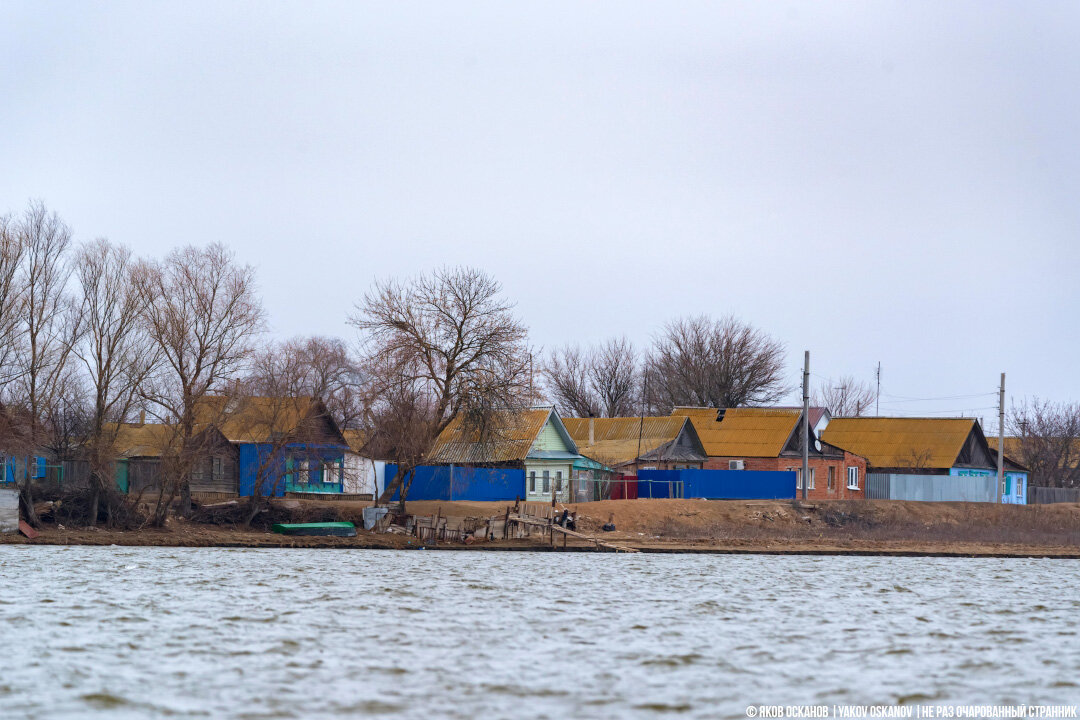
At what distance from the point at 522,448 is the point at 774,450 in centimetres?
1561

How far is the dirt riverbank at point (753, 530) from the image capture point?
1767 inches

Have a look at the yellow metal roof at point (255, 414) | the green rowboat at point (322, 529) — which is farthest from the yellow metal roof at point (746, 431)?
the green rowboat at point (322, 529)

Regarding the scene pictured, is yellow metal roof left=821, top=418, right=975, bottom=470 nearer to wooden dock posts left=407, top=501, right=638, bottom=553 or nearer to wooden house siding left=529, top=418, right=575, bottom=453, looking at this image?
wooden house siding left=529, top=418, right=575, bottom=453

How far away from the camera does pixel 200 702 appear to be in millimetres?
14125

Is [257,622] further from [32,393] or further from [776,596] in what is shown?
[32,393]

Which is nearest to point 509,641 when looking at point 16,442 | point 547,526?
point 547,526

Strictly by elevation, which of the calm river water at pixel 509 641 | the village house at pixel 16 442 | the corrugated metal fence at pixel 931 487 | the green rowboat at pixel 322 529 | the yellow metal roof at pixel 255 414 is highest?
the yellow metal roof at pixel 255 414

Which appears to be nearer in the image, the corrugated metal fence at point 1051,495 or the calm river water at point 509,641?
the calm river water at point 509,641

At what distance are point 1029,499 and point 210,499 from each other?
48.8m

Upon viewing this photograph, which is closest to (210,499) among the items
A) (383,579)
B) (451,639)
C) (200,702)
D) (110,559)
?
(110,559)

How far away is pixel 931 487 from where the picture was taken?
6906cm

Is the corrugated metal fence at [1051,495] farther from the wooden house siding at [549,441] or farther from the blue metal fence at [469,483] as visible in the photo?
the blue metal fence at [469,483]

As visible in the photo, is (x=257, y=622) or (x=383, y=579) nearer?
(x=257, y=622)

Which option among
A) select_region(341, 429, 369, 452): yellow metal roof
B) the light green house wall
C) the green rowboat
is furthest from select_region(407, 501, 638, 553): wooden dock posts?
select_region(341, 429, 369, 452): yellow metal roof
